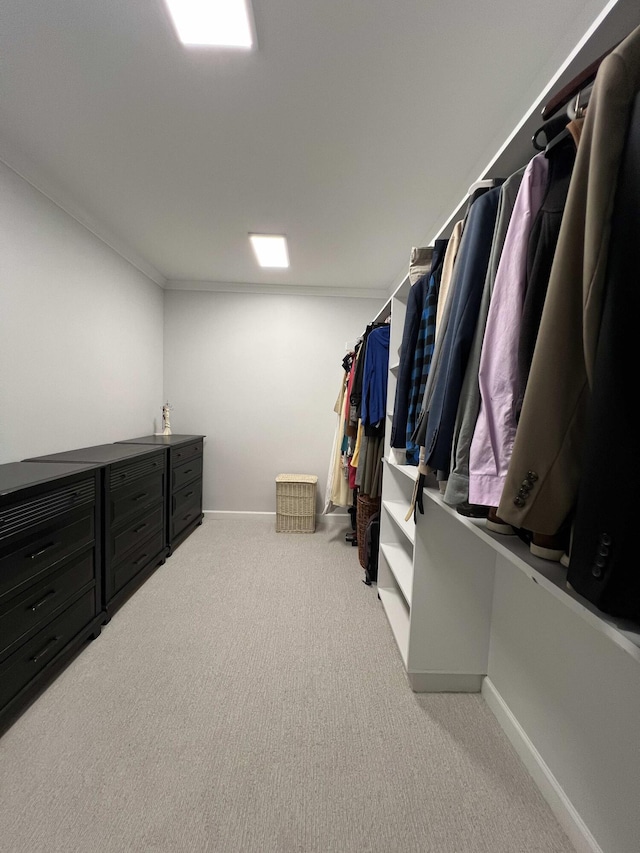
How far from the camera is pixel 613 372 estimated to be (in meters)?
0.40

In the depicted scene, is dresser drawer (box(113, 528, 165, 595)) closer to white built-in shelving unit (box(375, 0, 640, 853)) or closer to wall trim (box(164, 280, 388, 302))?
white built-in shelving unit (box(375, 0, 640, 853))

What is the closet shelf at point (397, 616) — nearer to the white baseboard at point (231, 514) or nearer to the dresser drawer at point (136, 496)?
the dresser drawer at point (136, 496)

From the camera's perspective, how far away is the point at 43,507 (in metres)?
1.44

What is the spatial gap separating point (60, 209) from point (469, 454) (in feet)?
9.30

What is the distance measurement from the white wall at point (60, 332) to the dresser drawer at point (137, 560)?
844 millimetres

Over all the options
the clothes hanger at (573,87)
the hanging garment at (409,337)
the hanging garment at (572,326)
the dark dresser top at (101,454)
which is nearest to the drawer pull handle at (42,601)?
the dark dresser top at (101,454)

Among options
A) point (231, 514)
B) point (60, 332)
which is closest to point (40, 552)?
point (60, 332)

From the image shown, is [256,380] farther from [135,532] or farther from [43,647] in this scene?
[43,647]

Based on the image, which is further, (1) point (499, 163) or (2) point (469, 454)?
(1) point (499, 163)

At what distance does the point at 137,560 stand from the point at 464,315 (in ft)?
8.03

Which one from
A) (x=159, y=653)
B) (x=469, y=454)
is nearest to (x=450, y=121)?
(x=469, y=454)

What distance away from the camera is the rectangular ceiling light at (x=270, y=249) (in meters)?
2.62

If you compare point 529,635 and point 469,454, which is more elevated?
point 469,454

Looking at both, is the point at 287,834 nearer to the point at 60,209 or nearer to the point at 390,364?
the point at 390,364
